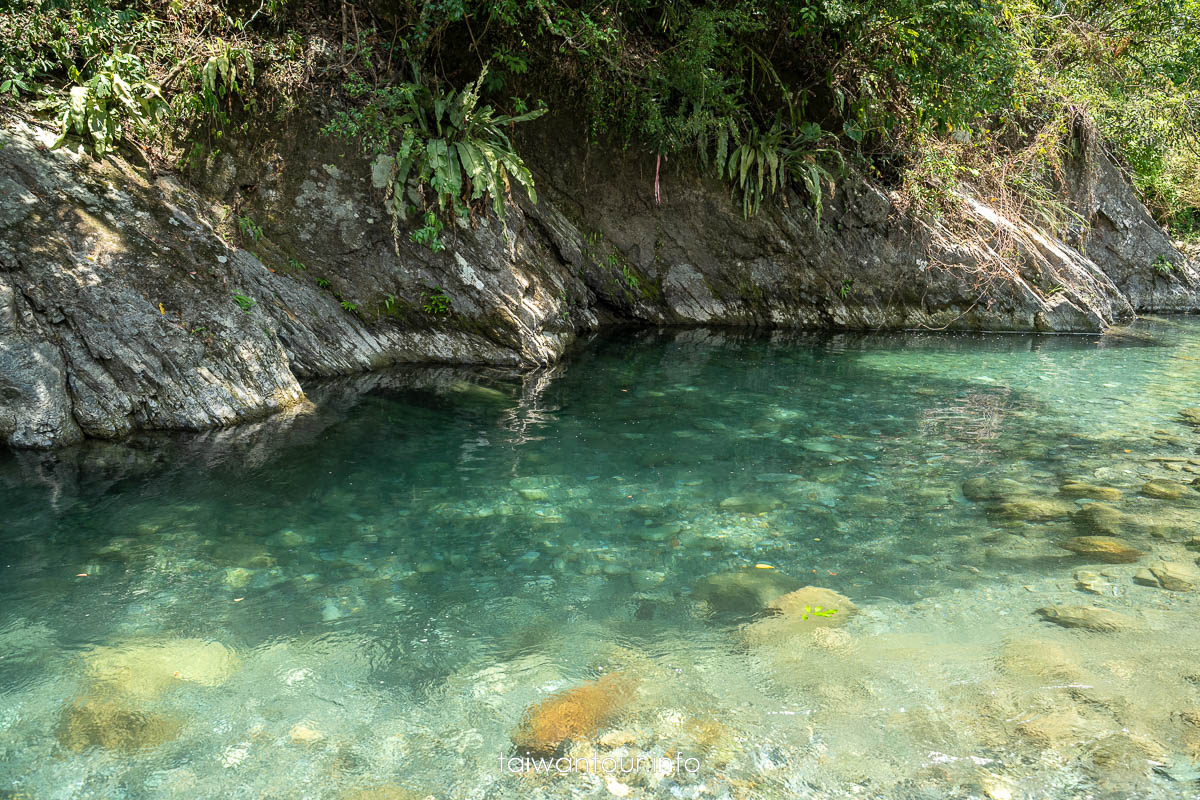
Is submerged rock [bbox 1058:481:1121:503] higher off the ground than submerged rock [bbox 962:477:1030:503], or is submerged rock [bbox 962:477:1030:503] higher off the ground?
submerged rock [bbox 1058:481:1121:503]

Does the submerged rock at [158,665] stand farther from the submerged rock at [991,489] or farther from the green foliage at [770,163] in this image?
the green foliage at [770,163]

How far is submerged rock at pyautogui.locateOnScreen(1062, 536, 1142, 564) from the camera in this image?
4.25 metres

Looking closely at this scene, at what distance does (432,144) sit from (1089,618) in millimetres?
7171

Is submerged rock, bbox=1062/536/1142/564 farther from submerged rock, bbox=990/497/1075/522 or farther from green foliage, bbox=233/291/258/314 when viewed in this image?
green foliage, bbox=233/291/258/314

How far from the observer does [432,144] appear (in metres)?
8.39

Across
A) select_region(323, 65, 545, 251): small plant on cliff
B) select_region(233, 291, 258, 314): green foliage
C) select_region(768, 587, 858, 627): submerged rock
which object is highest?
select_region(323, 65, 545, 251): small plant on cliff

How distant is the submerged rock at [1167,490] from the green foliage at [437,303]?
6.53 metres

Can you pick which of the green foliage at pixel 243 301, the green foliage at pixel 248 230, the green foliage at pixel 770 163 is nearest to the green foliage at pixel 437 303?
the green foliage at pixel 248 230

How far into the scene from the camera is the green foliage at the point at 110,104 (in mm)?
6887

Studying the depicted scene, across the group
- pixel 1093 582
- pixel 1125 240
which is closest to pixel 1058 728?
pixel 1093 582

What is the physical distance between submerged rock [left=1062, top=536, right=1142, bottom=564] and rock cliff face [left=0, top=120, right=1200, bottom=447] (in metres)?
5.80

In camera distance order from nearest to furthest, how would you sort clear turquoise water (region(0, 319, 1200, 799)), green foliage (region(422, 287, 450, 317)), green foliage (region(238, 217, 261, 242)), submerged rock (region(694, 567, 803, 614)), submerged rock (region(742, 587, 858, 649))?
clear turquoise water (region(0, 319, 1200, 799)) → submerged rock (region(742, 587, 858, 649)) → submerged rock (region(694, 567, 803, 614)) → green foliage (region(238, 217, 261, 242)) → green foliage (region(422, 287, 450, 317))

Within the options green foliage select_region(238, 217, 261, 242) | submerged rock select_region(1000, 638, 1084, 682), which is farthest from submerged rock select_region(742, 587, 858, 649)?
green foliage select_region(238, 217, 261, 242)

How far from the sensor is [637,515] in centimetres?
481
